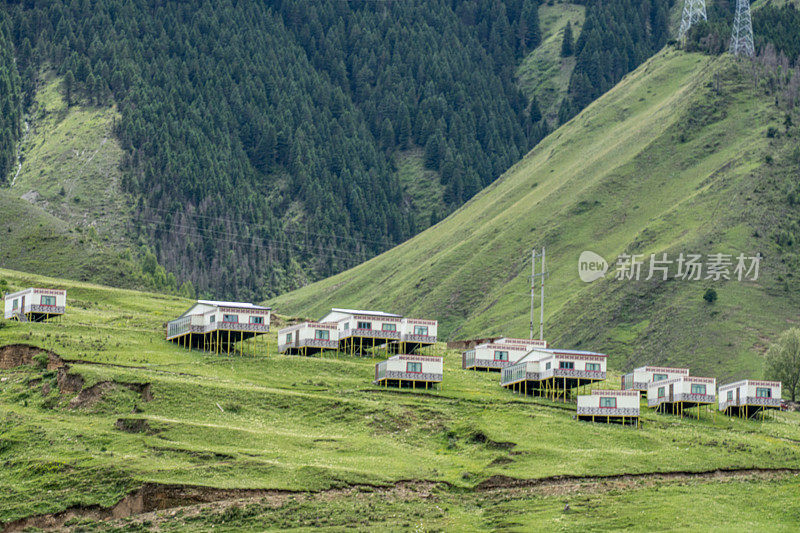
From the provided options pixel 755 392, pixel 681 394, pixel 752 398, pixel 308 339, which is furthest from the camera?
pixel 308 339

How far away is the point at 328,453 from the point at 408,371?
29732 millimetres

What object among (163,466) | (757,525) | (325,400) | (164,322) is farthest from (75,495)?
(164,322)

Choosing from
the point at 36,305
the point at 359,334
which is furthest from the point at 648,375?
the point at 36,305

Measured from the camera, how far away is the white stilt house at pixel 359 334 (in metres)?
140

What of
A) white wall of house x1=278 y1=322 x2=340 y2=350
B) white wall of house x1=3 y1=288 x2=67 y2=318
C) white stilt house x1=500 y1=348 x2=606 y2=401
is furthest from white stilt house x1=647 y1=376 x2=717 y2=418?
white wall of house x1=3 y1=288 x2=67 y2=318

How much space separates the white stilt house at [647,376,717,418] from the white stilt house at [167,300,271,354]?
148ft

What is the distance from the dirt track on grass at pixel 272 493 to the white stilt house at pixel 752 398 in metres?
31.4

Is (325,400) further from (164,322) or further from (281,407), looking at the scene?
(164,322)

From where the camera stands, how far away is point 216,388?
11250 centimetres

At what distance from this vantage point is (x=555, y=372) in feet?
412

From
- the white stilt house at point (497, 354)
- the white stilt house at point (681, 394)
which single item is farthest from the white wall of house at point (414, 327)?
the white stilt house at point (681, 394)

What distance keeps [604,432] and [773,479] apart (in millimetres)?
17624

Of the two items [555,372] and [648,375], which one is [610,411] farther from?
[648,375]

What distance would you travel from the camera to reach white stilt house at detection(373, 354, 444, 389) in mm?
125812
